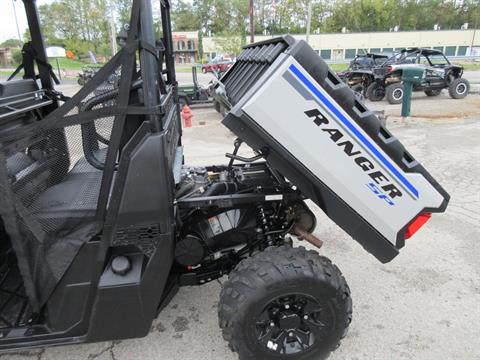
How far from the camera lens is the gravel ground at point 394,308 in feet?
8.39

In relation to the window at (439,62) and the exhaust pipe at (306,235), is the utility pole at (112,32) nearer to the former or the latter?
the exhaust pipe at (306,235)

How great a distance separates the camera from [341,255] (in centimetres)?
375

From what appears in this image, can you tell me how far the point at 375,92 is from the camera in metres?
14.3

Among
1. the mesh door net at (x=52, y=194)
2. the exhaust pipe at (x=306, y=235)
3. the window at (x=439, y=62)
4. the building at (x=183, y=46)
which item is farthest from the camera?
the window at (x=439, y=62)

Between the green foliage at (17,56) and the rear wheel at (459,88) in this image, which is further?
the rear wheel at (459,88)

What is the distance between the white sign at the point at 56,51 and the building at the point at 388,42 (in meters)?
54.8

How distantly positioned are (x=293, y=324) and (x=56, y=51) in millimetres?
2538

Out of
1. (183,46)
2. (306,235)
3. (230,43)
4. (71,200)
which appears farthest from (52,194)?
(230,43)

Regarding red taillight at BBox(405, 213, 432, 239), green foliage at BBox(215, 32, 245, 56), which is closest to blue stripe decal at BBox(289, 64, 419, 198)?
red taillight at BBox(405, 213, 432, 239)

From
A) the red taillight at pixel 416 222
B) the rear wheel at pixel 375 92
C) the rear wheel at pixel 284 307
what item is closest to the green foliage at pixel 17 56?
the rear wheel at pixel 284 307

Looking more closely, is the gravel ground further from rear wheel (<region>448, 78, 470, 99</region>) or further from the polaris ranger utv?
rear wheel (<region>448, 78, 470, 99</region>)

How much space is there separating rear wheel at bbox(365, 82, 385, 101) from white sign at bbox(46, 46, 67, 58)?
1315 cm

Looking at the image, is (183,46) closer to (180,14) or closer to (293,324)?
(180,14)

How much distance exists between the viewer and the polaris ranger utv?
6.30 feet
